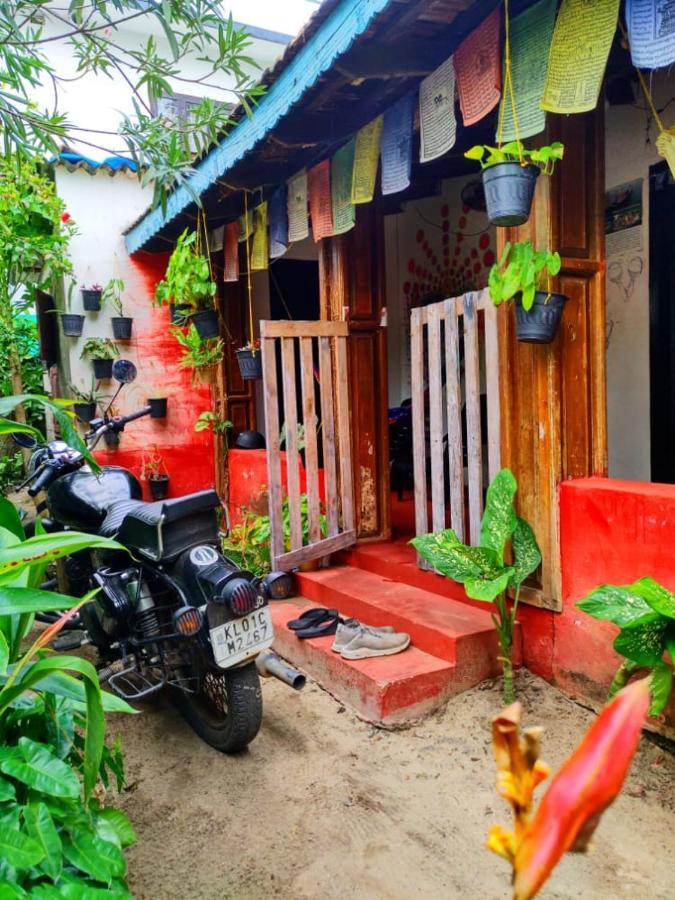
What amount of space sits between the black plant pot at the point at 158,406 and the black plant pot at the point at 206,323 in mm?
865

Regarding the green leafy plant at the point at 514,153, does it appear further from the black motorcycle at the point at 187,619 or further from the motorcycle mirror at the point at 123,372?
the motorcycle mirror at the point at 123,372

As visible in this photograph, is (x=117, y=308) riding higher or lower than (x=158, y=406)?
higher

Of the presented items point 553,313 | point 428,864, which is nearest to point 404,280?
point 553,313

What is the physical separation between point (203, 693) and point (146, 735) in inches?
13.4

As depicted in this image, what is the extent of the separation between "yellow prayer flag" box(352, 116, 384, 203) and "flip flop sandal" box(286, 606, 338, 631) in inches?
90.9

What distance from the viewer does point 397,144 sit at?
3371 millimetres

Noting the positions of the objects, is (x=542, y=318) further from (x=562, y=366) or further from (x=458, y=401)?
(x=458, y=401)

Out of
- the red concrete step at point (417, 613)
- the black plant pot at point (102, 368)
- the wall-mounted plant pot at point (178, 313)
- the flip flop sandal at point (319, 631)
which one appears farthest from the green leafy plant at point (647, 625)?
the black plant pot at point (102, 368)

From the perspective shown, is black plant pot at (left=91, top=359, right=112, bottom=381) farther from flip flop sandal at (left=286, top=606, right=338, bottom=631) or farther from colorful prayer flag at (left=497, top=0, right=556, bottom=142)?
colorful prayer flag at (left=497, top=0, right=556, bottom=142)

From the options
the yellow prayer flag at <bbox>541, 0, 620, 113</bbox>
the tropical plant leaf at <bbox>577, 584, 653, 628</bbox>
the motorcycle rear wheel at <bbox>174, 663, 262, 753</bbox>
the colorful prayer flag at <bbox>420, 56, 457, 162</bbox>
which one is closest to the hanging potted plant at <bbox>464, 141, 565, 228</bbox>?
the yellow prayer flag at <bbox>541, 0, 620, 113</bbox>

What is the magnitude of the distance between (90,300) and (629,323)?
4971 mm

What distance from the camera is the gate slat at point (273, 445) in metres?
4.04

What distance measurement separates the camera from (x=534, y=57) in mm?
2490

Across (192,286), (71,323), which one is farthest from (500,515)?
(71,323)
